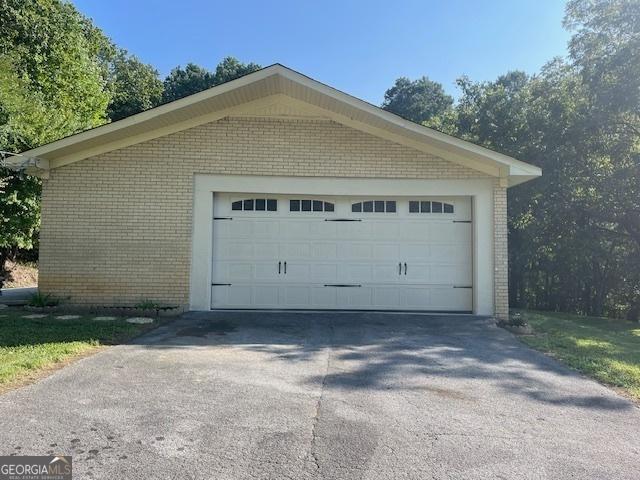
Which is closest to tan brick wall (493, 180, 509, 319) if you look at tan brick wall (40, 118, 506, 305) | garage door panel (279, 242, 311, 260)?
garage door panel (279, 242, 311, 260)

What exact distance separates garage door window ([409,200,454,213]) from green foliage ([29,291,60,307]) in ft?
24.8

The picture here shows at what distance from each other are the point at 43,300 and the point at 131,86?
1255 inches

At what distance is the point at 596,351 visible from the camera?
7.78m

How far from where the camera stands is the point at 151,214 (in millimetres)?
9977

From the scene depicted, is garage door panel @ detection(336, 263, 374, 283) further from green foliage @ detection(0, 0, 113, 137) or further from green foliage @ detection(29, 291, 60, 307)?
green foliage @ detection(0, 0, 113, 137)

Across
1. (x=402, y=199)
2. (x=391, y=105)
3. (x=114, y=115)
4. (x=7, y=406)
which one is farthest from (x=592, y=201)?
(x=391, y=105)

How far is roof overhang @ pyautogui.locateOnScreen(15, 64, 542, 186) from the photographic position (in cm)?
938

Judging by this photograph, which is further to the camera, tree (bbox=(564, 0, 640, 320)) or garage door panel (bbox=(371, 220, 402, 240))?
tree (bbox=(564, 0, 640, 320))

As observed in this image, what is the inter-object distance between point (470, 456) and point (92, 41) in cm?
3292

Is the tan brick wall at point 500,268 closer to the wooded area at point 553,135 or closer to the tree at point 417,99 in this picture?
the wooded area at point 553,135

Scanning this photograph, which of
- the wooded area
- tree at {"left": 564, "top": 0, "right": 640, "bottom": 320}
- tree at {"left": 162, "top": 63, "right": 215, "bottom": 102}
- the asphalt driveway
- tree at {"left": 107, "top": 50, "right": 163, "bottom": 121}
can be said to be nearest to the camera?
the asphalt driveway

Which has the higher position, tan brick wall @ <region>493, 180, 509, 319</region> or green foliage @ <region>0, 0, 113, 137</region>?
green foliage @ <region>0, 0, 113, 137</region>

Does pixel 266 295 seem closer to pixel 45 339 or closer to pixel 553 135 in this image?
pixel 45 339

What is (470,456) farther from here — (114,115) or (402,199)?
(114,115)
